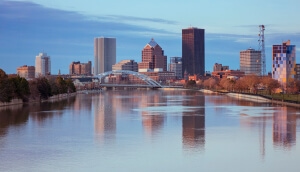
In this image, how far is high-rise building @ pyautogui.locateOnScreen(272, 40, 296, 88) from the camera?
400 ft

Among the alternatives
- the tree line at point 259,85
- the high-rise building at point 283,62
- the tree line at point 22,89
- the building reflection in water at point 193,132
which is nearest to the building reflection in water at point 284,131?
the building reflection in water at point 193,132

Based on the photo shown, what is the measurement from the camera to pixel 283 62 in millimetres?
122562

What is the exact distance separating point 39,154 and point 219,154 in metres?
6.22

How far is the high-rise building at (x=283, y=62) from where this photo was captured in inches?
4804

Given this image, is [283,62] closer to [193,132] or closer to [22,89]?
[22,89]

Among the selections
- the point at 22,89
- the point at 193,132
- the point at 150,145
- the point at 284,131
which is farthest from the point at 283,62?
the point at 150,145

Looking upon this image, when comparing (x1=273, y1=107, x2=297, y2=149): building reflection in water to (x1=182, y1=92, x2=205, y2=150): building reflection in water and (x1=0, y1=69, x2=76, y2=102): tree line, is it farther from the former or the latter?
(x1=0, y1=69, x2=76, y2=102): tree line

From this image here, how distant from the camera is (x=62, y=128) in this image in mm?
28500

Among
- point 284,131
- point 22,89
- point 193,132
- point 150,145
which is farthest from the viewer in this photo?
point 22,89

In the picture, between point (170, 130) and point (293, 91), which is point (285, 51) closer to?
point (293, 91)

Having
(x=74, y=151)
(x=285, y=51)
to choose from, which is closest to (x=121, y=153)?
(x=74, y=151)

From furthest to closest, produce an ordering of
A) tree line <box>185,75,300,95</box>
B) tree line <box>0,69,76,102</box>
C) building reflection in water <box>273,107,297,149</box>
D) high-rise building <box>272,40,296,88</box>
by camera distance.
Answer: high-rise building <box>272,40,296,88</box> < tree line <box>185,75,300,95</box> < tree line <box>0,69,76,102</box> < building reflection in water <box>273,107,297,149</box>

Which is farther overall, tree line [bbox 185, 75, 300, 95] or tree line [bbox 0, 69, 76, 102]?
tree line [bbox 185, 75, 300, 95]

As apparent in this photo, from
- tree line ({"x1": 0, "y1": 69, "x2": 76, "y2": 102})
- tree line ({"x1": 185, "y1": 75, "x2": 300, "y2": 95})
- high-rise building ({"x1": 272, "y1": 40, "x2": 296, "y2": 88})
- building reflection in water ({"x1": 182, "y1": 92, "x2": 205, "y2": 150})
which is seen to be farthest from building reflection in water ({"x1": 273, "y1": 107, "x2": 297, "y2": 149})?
high-rise building ({"x1": 272, "y1": 40, "x2": 296, "y2": 88})
